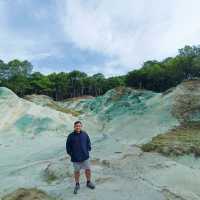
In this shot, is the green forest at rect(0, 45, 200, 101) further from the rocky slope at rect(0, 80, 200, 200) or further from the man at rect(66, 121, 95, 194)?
the man at rect(66, 121, 95, 194)

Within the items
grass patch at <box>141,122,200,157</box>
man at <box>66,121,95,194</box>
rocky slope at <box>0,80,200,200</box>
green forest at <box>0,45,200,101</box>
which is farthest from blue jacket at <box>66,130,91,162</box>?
green forest at <box>0,45,200,101</box>

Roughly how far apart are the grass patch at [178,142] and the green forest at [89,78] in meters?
36.0

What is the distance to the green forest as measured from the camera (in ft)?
182

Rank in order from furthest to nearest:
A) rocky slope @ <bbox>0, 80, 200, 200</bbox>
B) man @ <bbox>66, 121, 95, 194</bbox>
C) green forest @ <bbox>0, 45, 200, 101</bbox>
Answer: green forest @ <bbox>0, 45, 200, 101</bbox> < rocky slope @ <bbox>0, 80, 200, 200</bbox> < man @ <bbox>66, 121, 95, 194</bbox>

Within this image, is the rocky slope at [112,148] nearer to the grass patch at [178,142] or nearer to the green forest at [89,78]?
the grass patch at [178,142]

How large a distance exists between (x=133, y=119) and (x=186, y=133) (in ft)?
16.8

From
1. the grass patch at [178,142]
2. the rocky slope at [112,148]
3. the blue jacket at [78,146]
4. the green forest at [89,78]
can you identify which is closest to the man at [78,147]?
the blue jacket at [78,146]

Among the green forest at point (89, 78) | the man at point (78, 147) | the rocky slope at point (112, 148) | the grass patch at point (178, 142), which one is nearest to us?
the man at point (78, 147)

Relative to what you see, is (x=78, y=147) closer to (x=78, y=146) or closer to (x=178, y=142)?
(x=78, y=146)

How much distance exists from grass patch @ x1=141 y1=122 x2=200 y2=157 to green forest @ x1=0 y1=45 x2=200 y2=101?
36.0m

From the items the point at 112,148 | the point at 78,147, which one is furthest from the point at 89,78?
the point at 78,147

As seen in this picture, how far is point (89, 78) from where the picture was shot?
78.5m

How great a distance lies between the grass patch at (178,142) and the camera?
14.0 metres

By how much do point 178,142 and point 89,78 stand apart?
6381cm
